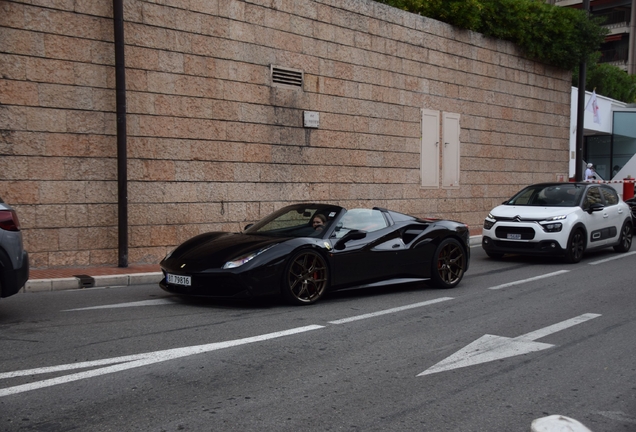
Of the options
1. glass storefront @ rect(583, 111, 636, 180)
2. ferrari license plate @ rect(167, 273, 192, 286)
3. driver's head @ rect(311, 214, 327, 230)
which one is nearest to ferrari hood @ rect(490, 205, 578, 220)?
driver's head @ rect(311, 214, 327, 230)

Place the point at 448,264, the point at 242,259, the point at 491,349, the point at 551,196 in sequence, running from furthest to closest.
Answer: the point at 551,196
the point at 448,264
the point at 242,259
the point at 491,349

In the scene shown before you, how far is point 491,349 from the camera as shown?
19.7 feet

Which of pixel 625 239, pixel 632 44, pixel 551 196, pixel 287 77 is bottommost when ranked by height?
pixel 625 239

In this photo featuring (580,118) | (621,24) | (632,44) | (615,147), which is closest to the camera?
(580,118)

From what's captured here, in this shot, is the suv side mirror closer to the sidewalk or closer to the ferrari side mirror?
the ferrari side mirror

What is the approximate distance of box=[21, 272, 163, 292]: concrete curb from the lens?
364 inches

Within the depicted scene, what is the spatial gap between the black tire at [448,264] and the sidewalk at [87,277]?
167 inches

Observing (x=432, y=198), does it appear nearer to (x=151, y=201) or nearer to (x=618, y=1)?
(x=151, y=201)

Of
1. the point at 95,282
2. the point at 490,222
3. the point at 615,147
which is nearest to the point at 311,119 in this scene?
the point at 490,222

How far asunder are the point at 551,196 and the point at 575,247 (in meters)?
1.25

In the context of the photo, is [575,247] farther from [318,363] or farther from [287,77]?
[318,363]

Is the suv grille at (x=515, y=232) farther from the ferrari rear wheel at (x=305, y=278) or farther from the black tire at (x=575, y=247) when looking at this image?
the ferrari rear wheel at (x=305, y=278)

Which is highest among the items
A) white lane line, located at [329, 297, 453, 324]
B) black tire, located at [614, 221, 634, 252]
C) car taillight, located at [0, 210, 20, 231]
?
car taillight, located at [0, 210, 20, 231]

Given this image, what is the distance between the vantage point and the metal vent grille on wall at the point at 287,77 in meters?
14.0
